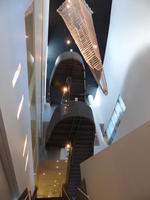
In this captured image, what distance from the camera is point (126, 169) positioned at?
272 centimetres

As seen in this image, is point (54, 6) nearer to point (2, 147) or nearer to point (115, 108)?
point (115, 108)

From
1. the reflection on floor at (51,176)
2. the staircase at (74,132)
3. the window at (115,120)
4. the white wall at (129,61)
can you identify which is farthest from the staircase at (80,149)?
the window at (115,120)

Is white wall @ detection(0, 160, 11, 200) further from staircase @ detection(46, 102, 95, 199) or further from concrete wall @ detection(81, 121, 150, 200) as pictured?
staircase @ detection(46, 102, 95, 199)

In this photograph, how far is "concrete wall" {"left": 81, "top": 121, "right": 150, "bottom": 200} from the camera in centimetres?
240

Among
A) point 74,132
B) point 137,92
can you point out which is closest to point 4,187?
point 74,132

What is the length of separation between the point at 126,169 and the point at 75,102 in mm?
5697

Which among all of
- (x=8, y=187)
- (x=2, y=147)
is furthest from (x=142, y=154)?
(x=8, y=187)

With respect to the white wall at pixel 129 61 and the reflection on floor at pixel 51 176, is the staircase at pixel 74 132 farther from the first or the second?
the white wall at pixel 129 61

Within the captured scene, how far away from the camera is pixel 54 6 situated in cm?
1024

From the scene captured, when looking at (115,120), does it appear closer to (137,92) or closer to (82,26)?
(137,92)

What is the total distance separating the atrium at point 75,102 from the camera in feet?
9.16

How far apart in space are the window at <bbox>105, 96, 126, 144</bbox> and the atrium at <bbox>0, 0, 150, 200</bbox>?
49 mm

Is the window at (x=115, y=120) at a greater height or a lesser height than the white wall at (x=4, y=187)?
lesser

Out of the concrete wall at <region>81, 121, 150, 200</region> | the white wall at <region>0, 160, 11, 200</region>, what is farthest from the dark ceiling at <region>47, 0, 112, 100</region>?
the concrete wall at <region>81, 121, 150, 200</region>
